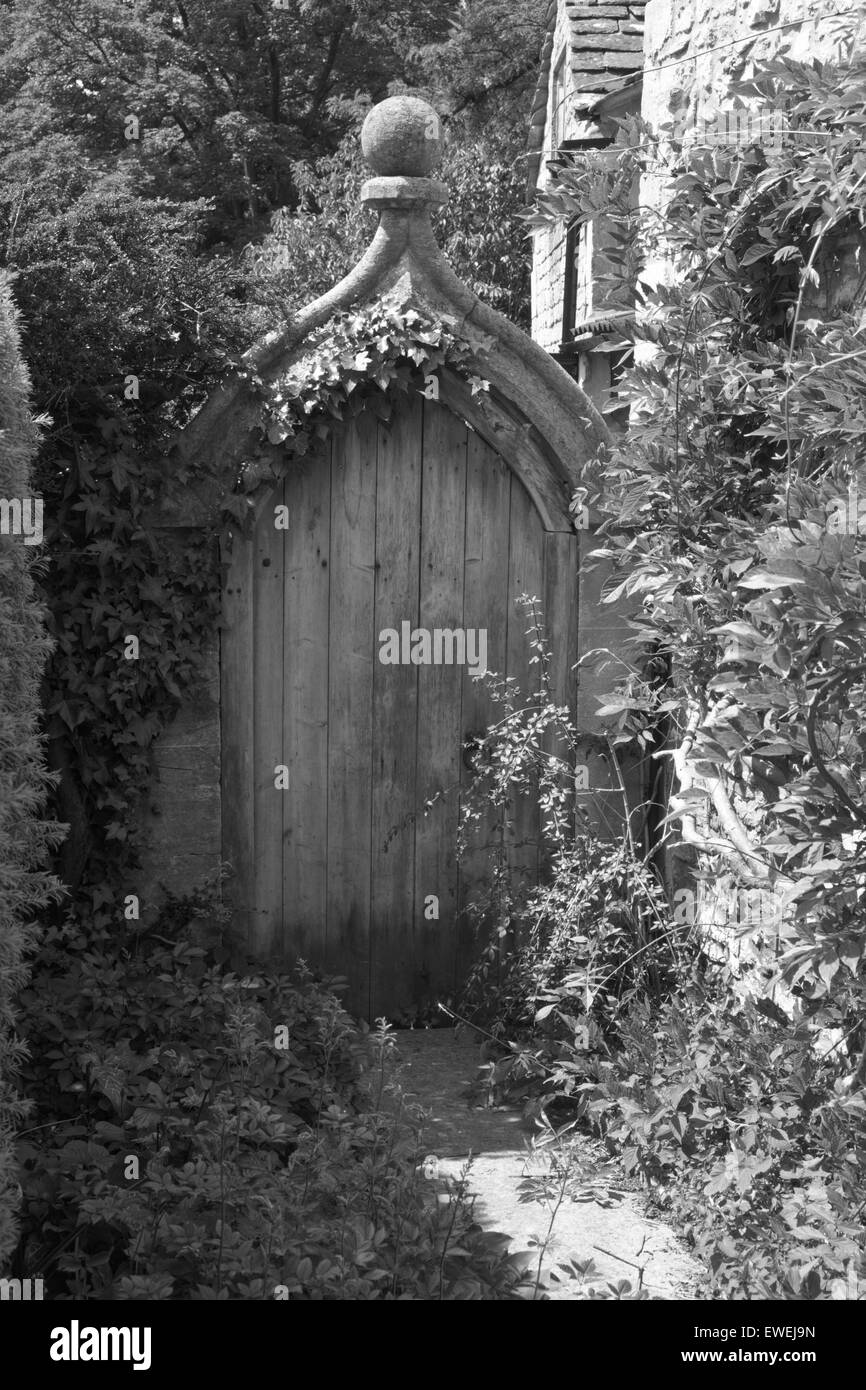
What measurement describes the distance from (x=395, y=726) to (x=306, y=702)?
1.22ft

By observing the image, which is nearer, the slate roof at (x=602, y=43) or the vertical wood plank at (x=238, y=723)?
the vertical wood plank at (x=238, y=723)

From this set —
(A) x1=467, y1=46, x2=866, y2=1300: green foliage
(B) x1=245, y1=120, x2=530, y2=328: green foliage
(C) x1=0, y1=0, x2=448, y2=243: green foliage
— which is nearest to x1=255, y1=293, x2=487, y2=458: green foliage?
(A) x1=467, y1=46, x2=866, y2=1300: green foliage

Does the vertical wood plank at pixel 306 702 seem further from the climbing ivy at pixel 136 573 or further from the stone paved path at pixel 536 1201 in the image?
the stone paved path at pixel 536 1201

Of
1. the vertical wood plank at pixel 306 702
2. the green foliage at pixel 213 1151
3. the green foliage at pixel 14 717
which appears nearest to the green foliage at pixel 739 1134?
the green foliage at pixel 213 1151

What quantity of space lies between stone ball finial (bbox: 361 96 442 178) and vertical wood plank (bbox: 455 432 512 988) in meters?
1.04

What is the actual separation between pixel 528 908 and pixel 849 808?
7.38ft

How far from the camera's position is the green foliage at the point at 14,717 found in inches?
123

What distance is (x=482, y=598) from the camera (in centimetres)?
516

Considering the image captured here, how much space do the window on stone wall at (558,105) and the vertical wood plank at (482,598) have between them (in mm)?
4754

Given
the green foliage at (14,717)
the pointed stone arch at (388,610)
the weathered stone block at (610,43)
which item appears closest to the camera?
the green foliage at (14,717)

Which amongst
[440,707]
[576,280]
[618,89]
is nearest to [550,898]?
[440,707]

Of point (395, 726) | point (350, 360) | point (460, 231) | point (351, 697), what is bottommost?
point (395, 726)

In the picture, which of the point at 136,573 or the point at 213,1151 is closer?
the point at 213,1151

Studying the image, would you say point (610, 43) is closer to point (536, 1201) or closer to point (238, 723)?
point (238, 723)
